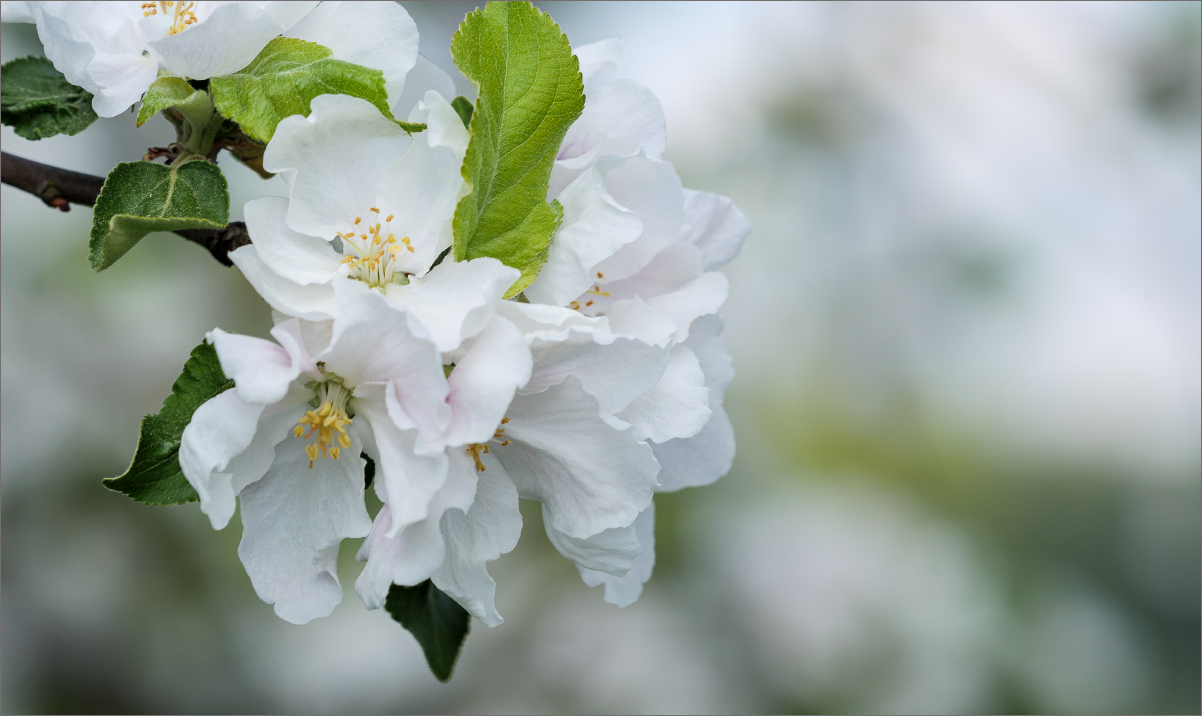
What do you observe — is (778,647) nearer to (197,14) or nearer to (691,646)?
(691,646)

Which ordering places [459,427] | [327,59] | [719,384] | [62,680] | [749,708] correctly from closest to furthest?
1. [459,427]
2. [327,59]
3. [719,384]
4. [62,680]
5. [749,708]

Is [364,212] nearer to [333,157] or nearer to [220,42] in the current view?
[333,157]

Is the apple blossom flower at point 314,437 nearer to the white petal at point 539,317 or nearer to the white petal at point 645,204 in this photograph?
the white petal at point 539,317

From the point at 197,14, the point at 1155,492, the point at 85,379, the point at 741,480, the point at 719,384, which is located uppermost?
the point at 197,14

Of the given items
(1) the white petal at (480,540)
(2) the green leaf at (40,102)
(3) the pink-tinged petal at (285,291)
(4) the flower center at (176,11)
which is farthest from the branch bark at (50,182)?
(1) the white petal at (480,540)

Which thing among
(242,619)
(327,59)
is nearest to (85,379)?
(242,619)

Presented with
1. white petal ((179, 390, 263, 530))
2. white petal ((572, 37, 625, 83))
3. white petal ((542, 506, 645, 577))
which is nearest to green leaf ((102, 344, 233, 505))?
white petal ((179, 390, 263, 530))
